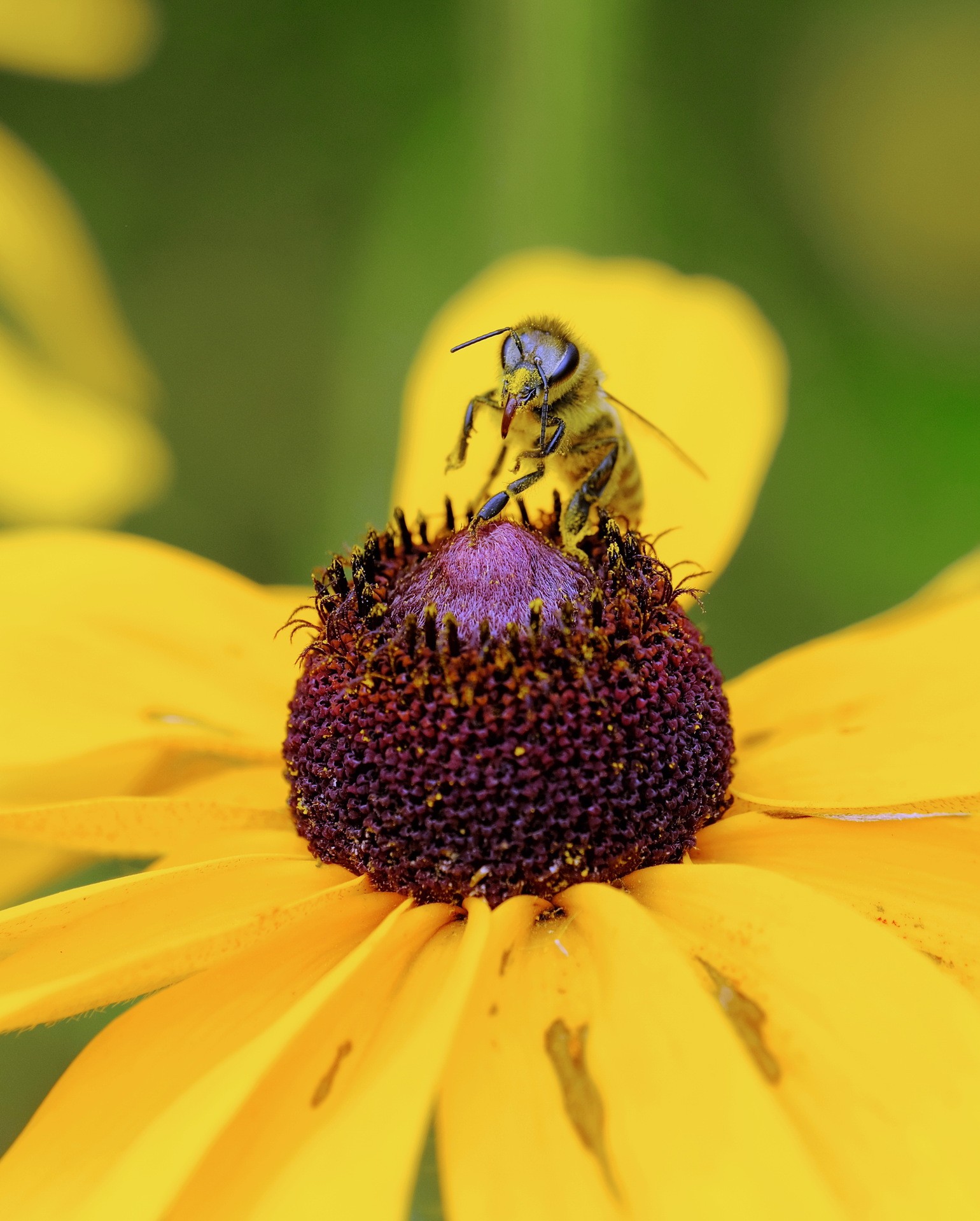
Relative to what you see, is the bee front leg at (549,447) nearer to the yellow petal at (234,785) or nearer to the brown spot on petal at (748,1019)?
the yellow petal at (234,785)

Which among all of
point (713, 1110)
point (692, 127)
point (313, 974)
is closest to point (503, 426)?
point (313, 974)

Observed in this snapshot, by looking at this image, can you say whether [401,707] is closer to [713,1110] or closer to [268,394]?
[713,1110]

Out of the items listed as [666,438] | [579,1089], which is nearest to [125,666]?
[666,438]

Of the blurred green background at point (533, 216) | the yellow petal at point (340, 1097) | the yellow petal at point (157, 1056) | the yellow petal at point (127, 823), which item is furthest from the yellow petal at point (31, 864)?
the yellow petal at point (340, 1097)

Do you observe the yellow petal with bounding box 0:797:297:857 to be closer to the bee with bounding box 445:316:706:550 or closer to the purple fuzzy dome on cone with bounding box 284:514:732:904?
the purple fuzzy dome on cone with bounding box 284:514:732:904

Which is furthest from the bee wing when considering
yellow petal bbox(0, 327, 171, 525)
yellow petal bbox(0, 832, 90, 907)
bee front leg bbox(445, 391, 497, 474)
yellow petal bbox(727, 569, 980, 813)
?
yellow petal bbox(0, 327, 171, 525)

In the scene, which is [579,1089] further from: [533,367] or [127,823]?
[533,367]
